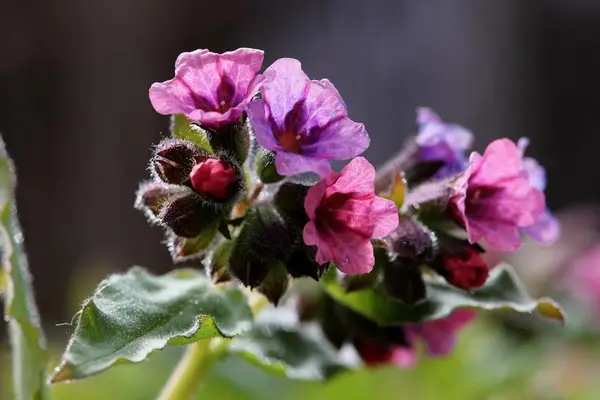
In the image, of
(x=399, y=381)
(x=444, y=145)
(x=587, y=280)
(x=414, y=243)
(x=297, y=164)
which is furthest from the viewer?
(x=587, y=280)

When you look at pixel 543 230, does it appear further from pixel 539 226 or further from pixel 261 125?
pixel 261 125

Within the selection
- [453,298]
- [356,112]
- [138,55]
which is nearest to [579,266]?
[453,298]

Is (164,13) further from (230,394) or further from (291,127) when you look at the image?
(291,127)

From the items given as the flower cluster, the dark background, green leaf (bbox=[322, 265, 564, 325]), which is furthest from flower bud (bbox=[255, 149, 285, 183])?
the dark background

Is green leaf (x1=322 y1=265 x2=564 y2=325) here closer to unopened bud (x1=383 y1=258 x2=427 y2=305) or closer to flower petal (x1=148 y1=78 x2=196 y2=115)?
unopened bud (x1=383 y1=258 x2=427 y2=305)

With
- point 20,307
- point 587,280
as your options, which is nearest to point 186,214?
point 20,307

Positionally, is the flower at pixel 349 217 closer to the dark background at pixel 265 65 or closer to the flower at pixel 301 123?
the flower at pixel 301 123
